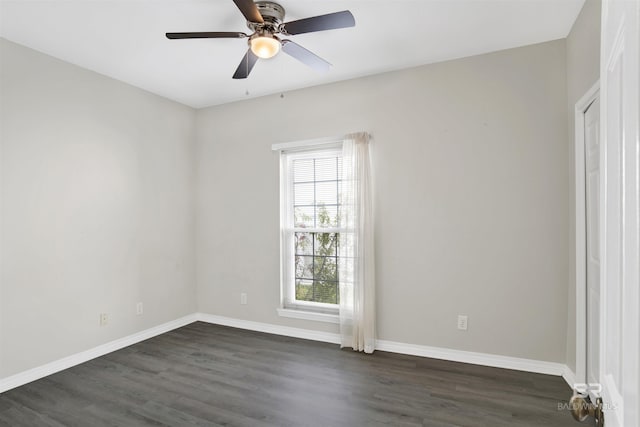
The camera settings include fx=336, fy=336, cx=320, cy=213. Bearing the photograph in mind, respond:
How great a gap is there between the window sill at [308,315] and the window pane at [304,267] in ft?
1.29

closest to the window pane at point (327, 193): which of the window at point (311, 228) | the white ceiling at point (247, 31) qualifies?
the window at point (311, 228)

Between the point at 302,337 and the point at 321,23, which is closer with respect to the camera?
the point at 321,23

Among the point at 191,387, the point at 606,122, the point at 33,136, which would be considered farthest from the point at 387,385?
the point at 33,136

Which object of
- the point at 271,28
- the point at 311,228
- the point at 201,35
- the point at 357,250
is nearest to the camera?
the point at 201,35

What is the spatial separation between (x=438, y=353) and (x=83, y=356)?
3.33 m

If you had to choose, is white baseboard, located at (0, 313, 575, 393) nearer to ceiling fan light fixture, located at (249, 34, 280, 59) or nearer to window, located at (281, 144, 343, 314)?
window, located at (281, 144, 343, 314)

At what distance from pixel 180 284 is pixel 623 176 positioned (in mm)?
4370

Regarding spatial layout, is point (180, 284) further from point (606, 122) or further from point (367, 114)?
point (606, 122)

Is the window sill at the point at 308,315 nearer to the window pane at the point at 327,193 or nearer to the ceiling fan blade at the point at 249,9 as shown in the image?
the window pane at the point at 327,193

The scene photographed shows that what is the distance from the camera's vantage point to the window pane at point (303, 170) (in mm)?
3840

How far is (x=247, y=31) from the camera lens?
2664mm

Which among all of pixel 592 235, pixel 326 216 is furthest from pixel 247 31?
pixel 592 235

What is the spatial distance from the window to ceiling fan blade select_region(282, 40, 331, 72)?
1.16 metres

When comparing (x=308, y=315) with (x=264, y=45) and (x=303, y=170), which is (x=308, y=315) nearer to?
(x=303, y=170)
